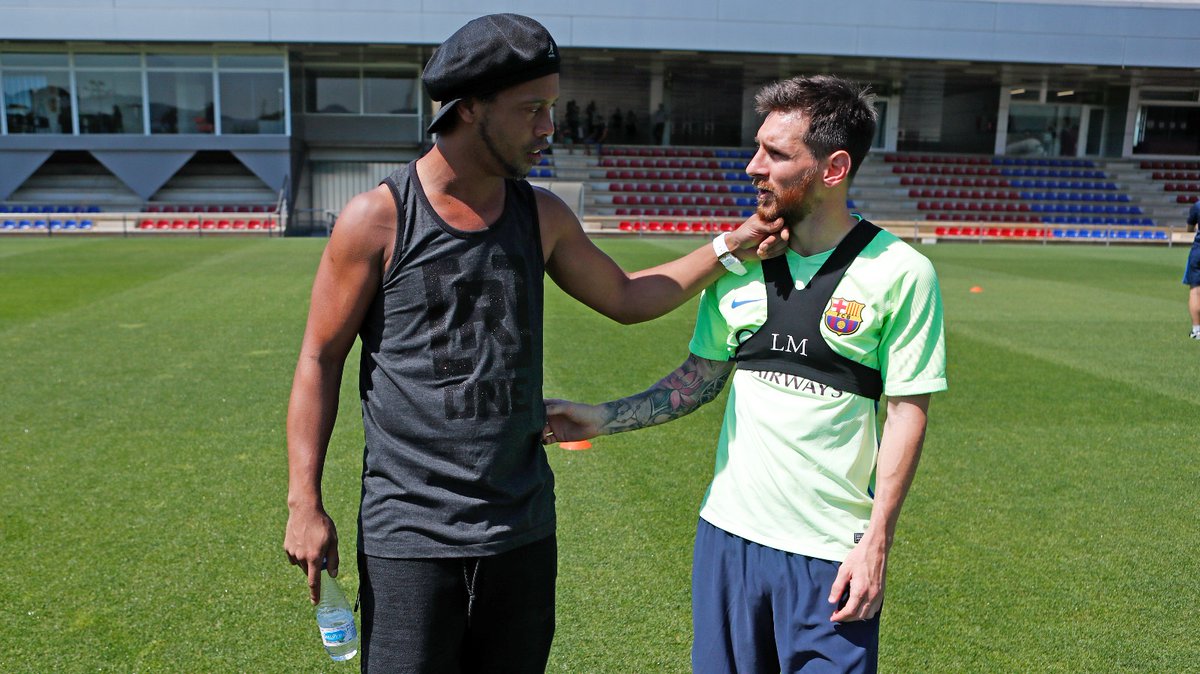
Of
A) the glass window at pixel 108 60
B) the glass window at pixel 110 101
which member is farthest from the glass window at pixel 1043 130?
the glass window at pixel 108 60

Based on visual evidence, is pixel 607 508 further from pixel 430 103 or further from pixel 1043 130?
pixel 1043 130

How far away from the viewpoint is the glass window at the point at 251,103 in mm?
31344

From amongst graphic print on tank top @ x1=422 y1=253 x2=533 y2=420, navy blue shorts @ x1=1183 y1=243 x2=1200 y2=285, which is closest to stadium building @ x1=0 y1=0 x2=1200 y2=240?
navy blue shorts @ x1=1183 y1=243 x2=1200 y2=285

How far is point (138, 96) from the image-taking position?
31266 millimetres

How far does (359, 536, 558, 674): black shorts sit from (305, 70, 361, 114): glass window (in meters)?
33.5

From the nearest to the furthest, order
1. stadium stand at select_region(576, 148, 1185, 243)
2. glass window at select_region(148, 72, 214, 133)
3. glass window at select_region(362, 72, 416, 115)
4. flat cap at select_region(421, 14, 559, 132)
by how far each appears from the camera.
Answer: flat cap at select_region(421, 14, 559, 132) < stadium stand at select_region(576, 148, 1185, 243) < glass window at select_region(148, 72, 214, 133) < glass window at select_region(362, 72, 416, 115)

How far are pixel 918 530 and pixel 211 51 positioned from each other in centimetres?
3158

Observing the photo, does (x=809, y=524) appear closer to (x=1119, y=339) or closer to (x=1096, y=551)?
(x=1096, y=551)

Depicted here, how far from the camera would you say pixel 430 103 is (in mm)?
32500

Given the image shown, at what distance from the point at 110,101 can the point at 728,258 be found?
3376 cm

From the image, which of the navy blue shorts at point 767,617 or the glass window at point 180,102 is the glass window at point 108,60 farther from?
the navy blue shorts at point 767,617

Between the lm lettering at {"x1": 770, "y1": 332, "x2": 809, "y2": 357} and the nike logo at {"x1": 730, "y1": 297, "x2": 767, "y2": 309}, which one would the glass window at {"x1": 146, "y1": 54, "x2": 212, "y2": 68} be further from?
the lm lettering at {"x1": 770, "y1": 332, "x2": 809, "y2": 357}

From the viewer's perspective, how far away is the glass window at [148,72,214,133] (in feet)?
102

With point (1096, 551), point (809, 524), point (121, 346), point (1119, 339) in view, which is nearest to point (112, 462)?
point (121, 346)
